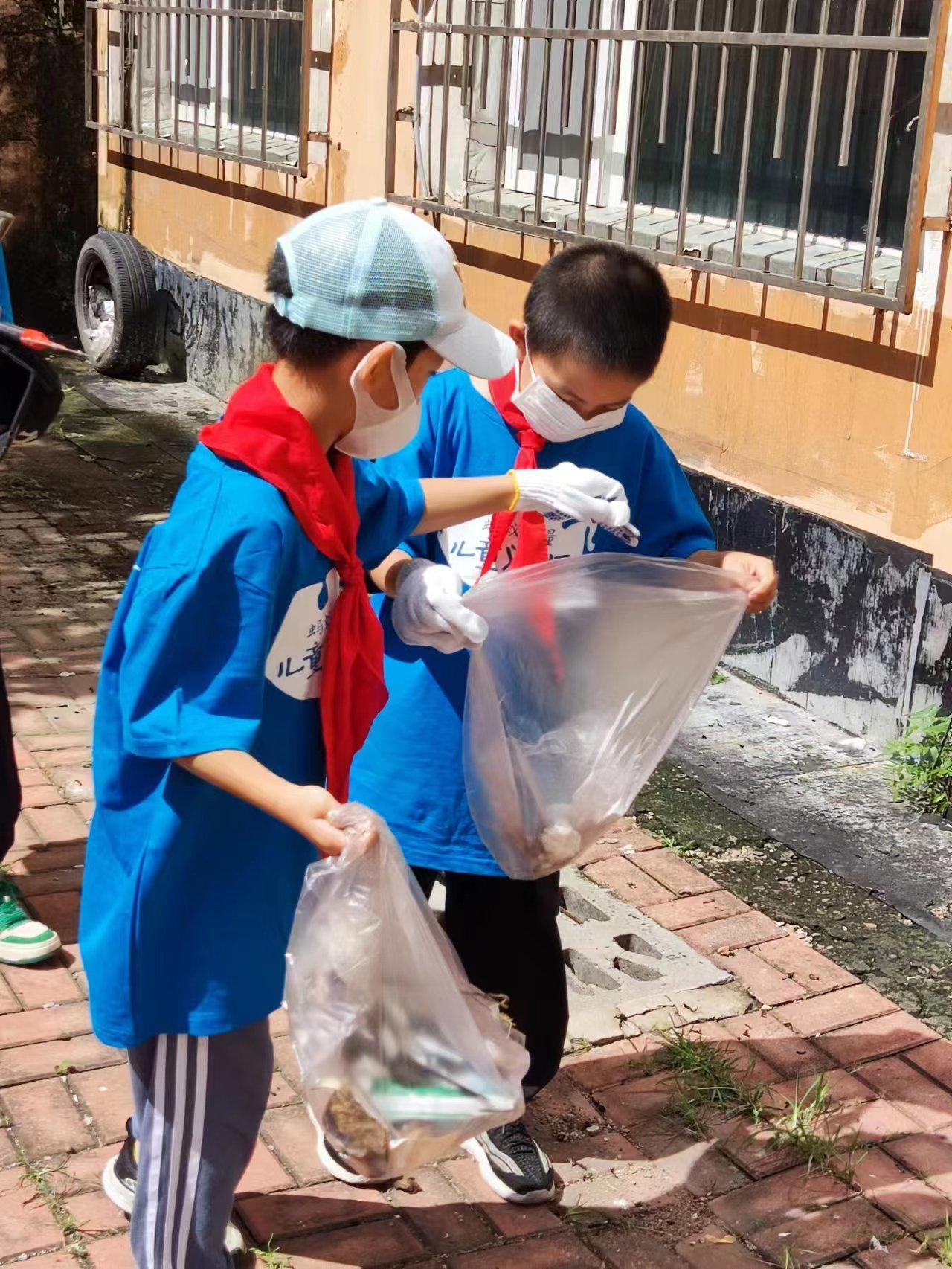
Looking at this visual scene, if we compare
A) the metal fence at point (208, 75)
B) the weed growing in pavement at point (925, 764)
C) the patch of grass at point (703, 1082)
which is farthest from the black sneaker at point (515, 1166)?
the metal fence at point (208, 75)

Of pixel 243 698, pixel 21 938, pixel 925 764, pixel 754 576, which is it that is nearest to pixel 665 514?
pixel 754 576

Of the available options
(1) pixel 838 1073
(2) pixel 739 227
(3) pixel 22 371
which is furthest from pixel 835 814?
(3) pixel 22 371

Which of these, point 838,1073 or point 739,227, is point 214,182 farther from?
point 838,1073

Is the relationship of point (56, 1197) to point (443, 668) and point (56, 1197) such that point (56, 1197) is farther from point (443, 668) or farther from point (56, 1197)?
point (443, 668)

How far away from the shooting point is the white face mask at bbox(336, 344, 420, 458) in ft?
6.25

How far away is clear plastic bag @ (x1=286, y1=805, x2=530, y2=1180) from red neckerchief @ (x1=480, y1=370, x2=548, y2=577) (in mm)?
709

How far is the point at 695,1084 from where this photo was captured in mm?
2955

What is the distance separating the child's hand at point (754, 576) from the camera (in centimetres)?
261

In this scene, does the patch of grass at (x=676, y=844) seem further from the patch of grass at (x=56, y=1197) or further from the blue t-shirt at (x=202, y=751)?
the blue t-shirt at (x=202, y=751)

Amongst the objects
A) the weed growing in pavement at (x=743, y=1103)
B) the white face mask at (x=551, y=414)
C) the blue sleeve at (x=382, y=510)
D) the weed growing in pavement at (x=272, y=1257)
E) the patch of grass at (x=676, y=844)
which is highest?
the white face mask at (x=551, y=414)

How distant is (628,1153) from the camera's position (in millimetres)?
2768

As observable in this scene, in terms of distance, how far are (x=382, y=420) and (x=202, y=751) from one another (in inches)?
19.3

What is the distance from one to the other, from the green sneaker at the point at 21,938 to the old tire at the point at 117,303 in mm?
6835

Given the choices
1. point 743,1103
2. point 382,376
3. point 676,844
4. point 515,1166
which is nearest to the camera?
point 382,376
